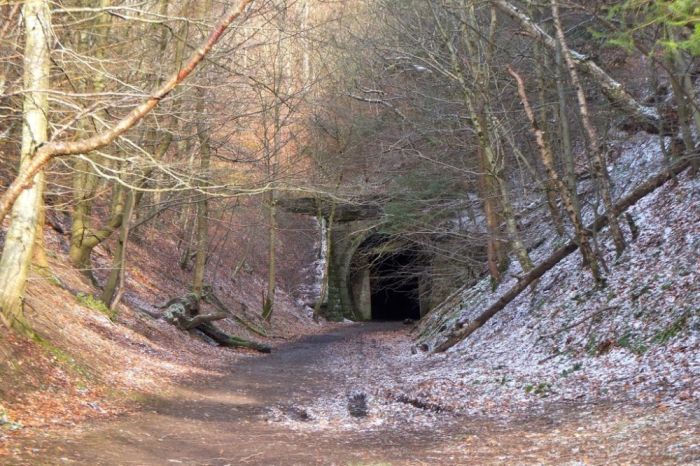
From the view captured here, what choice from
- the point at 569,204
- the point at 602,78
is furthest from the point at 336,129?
the point at 569,204

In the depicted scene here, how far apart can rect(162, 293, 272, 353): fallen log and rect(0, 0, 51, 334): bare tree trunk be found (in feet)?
26.0

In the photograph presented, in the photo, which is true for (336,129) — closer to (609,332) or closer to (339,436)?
(609,332)

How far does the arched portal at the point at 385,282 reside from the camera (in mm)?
26281

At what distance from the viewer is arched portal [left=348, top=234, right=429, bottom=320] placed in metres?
26.3

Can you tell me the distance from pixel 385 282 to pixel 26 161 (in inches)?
1303

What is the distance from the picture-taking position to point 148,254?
21.9m

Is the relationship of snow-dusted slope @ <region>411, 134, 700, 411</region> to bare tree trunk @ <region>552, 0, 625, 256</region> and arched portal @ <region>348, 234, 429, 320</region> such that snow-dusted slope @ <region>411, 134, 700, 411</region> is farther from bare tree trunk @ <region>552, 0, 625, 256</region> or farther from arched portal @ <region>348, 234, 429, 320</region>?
arched portal @ <region>348, 234, 429, 320</region>

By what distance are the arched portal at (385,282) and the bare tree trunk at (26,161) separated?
14.4 metres

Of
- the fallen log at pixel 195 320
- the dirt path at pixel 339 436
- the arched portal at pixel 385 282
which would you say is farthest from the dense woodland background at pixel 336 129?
the arched portal at pixel 385 282

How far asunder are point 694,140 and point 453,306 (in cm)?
774

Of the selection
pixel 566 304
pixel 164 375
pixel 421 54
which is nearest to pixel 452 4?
pixel 421 54

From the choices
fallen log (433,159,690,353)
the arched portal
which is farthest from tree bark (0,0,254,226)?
the arched portal

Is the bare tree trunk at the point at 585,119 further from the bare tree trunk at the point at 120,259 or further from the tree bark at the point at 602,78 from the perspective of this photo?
the bare tree trunk at the point at 120,259

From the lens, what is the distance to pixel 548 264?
14.0 m
